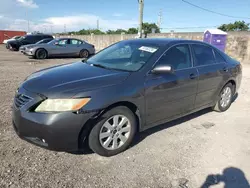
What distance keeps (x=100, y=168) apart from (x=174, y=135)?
1.49 meters

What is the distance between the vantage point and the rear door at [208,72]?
4.08m

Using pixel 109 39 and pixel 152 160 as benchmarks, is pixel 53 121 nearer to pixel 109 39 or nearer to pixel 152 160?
pixel 152 160

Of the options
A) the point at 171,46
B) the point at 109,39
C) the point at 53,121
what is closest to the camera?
the point at 53,121

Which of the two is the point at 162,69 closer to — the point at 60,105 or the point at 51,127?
the point at 60,105

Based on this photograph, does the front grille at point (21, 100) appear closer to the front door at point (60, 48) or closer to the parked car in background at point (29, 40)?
the front door at point (60, 48)

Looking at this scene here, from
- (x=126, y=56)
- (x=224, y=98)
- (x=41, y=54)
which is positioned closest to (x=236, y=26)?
(x=41, y=54)

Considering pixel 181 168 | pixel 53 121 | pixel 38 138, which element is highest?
pixel 53 121

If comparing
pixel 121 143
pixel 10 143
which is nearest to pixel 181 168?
pixel 121 143

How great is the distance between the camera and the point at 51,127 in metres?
2.55

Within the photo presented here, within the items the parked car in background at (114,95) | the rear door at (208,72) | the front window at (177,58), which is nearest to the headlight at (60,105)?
the parked car in background at (114,95)

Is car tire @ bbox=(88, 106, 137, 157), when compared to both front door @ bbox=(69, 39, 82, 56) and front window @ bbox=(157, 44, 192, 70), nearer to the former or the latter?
front window @ bbox=(157, 44, 192, 70)

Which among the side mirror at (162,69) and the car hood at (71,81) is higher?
the side mirror at (162,69)

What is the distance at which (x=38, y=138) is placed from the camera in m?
2.67

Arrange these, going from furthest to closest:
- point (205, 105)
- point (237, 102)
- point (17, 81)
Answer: point (17, 81) < point (237, 102) < point (205, 105)
